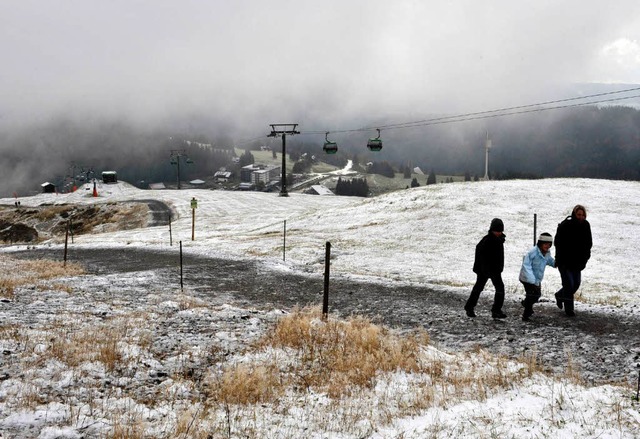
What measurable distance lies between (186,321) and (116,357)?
3267mm

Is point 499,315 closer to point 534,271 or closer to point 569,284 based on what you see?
point 534,271

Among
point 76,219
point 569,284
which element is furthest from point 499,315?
point 76,219

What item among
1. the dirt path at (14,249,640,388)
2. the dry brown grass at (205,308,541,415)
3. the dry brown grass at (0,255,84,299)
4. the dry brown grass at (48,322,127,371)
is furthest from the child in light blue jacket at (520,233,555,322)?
the dry brown grass at (0,255,84,299)

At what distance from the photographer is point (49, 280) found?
62.6ft

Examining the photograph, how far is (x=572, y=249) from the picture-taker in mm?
12117

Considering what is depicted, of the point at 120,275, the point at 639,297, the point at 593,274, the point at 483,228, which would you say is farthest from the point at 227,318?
the point at 483,228

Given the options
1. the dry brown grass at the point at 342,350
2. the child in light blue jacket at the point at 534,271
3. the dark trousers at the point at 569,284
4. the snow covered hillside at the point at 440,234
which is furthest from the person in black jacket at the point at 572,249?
the dry brown grass at the point at 342,350

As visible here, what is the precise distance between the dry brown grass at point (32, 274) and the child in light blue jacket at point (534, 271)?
49.9 ft

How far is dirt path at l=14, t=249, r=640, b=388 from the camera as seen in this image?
9.39 metres

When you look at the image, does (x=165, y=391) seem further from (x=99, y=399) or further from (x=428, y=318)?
(x=428, y=318)

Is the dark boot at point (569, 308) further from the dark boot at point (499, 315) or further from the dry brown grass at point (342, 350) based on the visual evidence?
the dry brown grass at point (342, 350)

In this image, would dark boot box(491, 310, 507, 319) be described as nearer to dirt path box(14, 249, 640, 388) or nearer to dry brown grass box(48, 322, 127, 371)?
dirt path box(14, 249, 640, 388)

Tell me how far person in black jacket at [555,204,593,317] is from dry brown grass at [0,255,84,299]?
16274mm

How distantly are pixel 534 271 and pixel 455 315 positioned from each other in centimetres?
258
